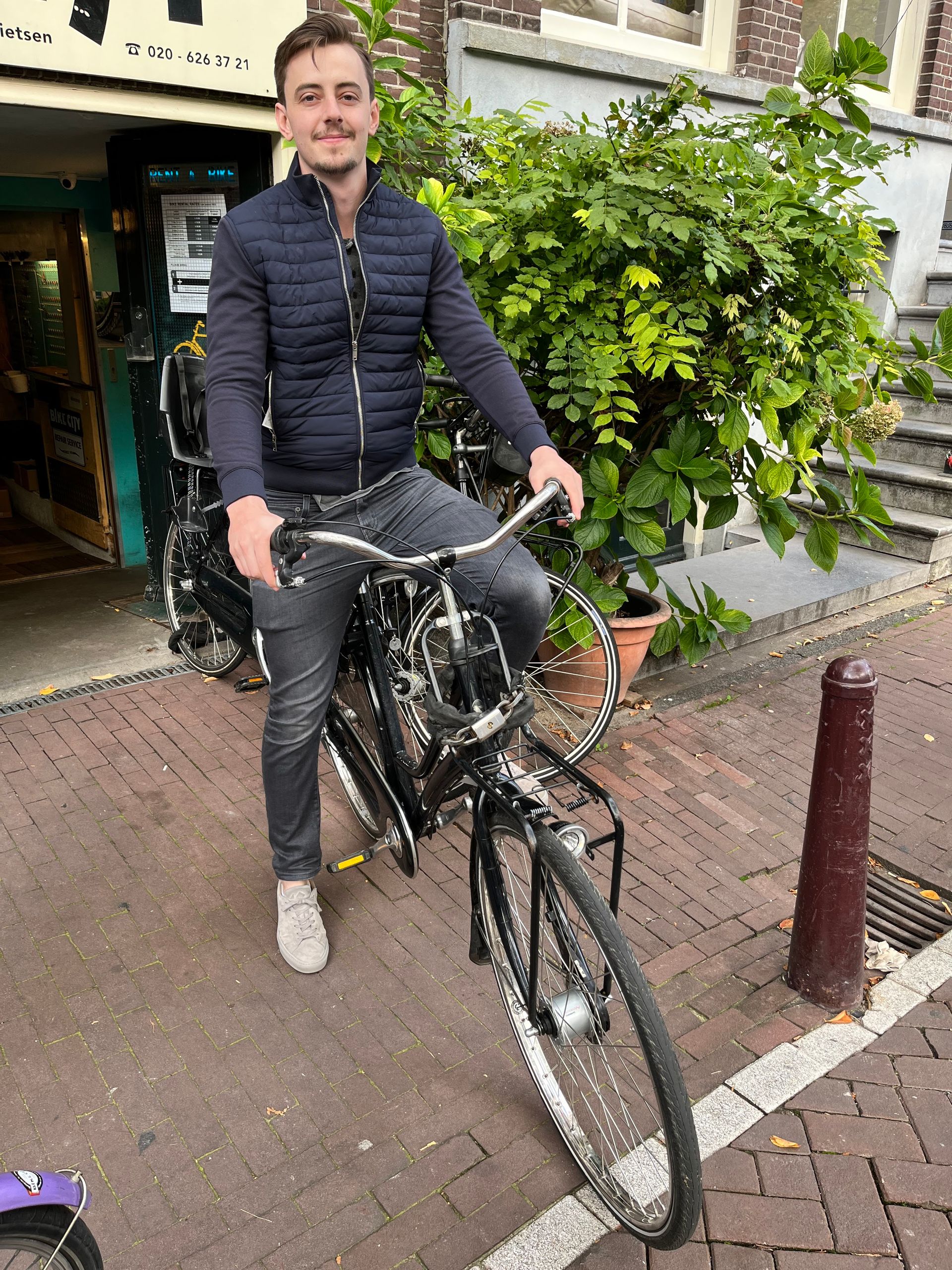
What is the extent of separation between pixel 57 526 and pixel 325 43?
20.6ft

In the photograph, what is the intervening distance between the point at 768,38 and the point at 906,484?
136 inches

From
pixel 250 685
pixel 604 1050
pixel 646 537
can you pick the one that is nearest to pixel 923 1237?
pixel 604 1050

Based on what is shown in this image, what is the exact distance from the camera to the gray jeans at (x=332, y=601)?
2.60 meters

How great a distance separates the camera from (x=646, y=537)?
14.3 feet

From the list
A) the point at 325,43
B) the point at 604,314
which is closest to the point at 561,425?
the point at 604,314

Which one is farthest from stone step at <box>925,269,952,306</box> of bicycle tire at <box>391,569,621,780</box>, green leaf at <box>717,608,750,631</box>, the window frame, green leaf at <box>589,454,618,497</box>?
bicycle tire at <box>391,569,621,780</box>

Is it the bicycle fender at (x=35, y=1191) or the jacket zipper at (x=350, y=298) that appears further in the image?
the jacket zipper at (x=350, y=298)

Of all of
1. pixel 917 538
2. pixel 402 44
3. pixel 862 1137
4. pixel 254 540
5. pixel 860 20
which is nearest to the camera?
pixel 254 540

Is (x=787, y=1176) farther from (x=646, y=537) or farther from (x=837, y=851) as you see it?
(x=646, y=537)

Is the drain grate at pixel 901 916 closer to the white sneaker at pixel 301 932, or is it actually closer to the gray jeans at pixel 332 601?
the gray jeans at pixel 332 601

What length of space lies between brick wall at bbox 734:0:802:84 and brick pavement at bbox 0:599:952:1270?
213 inches

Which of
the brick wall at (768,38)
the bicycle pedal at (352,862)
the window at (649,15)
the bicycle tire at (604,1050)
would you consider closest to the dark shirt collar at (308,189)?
the bicycle tire at (604,1050)

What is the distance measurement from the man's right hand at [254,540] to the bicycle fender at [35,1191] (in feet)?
3.85

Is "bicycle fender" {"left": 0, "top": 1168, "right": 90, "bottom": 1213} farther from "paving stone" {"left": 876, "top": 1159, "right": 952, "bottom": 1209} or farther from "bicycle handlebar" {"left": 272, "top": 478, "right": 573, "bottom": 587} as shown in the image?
"paving stone" {"left": 876, "top": 1159, "right": 952, "bottom": 1209}
